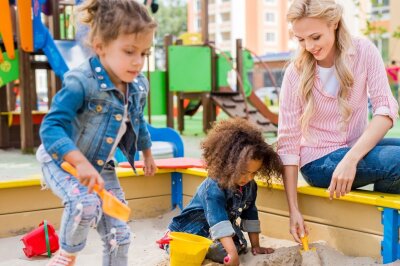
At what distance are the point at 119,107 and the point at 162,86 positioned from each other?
5.32 metres

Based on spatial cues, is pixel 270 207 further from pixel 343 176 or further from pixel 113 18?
pixel 113 18

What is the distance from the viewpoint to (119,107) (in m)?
1.58

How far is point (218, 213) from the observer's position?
78.4 inches

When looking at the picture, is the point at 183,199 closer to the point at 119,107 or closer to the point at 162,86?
the point at 119,107

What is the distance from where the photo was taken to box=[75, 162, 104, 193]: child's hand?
1386 mm

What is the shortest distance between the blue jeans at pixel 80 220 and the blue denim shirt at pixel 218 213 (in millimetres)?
419

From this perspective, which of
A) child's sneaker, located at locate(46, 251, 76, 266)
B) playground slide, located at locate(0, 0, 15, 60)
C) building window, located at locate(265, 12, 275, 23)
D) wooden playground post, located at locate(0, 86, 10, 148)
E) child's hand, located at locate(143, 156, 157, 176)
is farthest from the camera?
building window, located at locate(265, 12, 275, 23)

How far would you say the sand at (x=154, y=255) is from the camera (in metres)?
1.97

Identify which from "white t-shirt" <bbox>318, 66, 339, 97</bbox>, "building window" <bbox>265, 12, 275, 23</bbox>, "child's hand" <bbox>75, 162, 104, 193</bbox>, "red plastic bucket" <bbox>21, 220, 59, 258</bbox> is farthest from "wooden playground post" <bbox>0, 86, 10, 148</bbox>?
"building window" <bbox>265, 12, 275, 23</bbox>

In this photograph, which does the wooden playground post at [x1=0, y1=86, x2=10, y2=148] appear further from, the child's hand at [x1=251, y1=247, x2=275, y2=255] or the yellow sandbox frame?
the child's hand at [x1=251, y1=247, x2=275, y2=255]

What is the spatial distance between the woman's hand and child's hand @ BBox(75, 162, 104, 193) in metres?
0.92

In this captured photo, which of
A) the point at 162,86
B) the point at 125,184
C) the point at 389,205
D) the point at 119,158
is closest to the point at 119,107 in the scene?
the point at 389,205

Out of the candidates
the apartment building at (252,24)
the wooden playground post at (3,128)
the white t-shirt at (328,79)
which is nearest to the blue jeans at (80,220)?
the white t-shirt at (328,79)

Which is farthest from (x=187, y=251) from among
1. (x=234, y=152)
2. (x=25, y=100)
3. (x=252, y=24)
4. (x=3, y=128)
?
(x=252, y=24)
